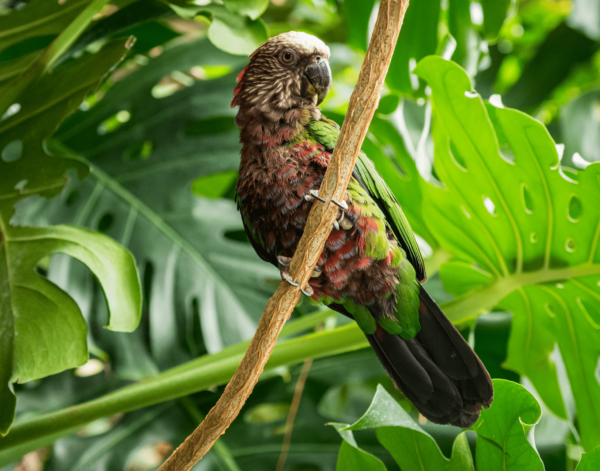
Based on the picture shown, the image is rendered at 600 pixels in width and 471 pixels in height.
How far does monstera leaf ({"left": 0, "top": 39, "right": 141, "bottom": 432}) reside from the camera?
820 millimetres

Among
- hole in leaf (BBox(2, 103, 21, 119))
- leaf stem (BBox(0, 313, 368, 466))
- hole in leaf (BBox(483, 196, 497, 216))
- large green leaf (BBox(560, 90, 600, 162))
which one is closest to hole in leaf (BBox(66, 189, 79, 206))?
hole in leaf (BBox(2, 103, 21, 119))

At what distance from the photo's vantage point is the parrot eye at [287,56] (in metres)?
0.78

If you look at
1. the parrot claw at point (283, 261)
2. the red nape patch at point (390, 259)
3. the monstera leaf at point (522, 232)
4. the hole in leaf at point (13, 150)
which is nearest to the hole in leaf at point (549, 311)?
the monstera leaf at point (522, 232)

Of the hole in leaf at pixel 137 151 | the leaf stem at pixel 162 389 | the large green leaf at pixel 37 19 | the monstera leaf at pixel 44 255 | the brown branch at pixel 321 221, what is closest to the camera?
the brown branch at pixel 321 221

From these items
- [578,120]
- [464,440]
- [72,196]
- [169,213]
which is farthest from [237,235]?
[578,120]

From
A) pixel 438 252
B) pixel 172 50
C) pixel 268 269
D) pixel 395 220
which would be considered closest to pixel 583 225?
pixel 438 252

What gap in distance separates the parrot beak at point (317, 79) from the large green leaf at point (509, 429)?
0.54 meters

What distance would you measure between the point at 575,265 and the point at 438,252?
0.30m

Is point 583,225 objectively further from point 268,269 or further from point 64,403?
point 64,403

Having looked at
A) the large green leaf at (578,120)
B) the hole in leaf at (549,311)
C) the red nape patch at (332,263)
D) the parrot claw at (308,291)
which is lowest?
the hole in leaf at (549,311)

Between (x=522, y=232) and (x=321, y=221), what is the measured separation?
0.57 meters

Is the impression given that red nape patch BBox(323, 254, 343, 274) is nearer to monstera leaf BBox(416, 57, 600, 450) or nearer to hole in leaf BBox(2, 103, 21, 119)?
monstera leaf BBox(416, 57, 600, 450)

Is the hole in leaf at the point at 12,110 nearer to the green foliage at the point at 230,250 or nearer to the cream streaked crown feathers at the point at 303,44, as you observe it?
the green foliage at the point at 230,250

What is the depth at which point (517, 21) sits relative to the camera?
2.16m
